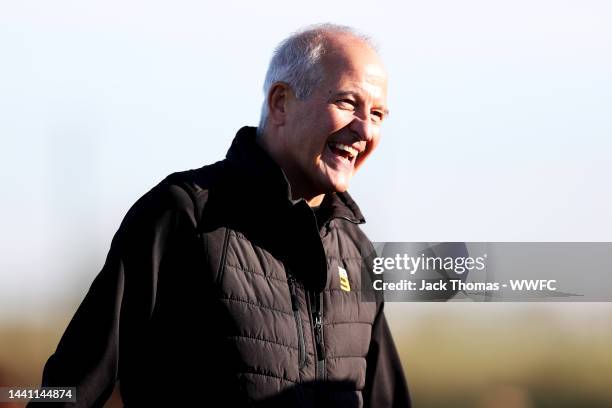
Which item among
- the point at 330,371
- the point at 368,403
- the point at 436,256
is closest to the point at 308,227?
the point at 330,371

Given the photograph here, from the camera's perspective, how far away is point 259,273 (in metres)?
3.13

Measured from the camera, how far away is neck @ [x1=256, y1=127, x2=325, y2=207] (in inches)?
131

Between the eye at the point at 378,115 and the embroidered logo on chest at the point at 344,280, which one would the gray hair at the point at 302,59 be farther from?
the embroidered logo on chest at the point at 344,280

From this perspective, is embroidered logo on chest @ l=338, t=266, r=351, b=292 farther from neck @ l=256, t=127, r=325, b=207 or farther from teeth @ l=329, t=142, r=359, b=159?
teeth @ l=329, t=142, r=359, b=159

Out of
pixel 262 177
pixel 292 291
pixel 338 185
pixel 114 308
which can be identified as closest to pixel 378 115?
pixel 338 185

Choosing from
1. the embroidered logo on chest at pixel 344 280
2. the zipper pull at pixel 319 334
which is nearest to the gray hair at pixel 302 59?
the embroidered logo on chest at pixel 344 280

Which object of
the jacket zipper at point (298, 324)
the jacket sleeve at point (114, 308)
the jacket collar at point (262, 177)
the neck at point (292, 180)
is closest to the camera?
the jacket sleeve at point (114, 308)

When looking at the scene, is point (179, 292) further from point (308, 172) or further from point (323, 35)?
point (323, 35)

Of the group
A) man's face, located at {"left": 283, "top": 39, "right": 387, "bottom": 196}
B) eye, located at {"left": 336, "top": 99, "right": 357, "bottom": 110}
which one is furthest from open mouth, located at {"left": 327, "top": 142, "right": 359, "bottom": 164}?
eye, located at {"left": 336, "top": 99, "right": 357, "bottom": 110}

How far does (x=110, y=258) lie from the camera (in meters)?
3.07

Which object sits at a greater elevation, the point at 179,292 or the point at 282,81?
the point at 282,81

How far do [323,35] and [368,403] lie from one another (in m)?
1.15

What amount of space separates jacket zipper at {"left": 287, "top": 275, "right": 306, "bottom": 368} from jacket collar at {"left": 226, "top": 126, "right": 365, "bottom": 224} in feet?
0.75

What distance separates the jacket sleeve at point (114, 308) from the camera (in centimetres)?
297
